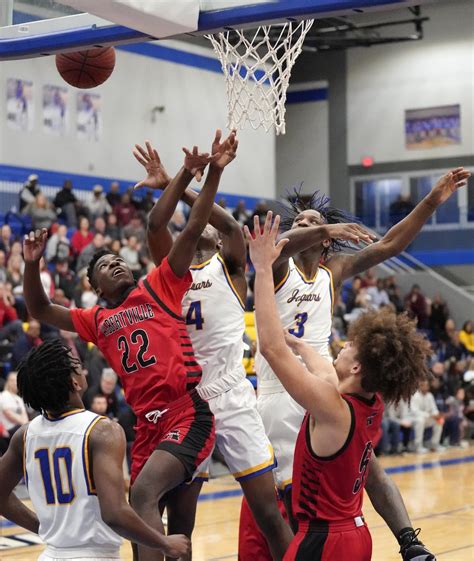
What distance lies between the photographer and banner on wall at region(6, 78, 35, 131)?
15594mm

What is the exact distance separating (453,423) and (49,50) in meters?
11.1

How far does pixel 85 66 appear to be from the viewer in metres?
5.41

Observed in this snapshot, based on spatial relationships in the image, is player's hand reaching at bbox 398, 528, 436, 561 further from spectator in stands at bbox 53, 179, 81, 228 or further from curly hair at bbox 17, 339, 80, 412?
spectator in stands at bbox 53, 179, 81, 228

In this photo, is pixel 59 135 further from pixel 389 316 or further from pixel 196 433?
pixel 389 316

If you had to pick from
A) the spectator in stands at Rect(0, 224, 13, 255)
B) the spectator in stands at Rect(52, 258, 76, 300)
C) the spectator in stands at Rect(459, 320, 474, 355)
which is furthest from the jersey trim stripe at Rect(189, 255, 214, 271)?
the spectator in stands at Rect(459, 320, 474, 355)

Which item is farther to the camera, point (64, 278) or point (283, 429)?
point (64, 278)

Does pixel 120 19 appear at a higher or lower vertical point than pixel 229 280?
higher

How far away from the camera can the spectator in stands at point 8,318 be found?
10.4m

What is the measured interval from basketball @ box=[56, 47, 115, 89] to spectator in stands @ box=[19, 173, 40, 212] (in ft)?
27.7

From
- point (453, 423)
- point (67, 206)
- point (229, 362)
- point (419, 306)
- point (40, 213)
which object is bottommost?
point (453, 423)

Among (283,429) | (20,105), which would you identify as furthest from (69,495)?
(20,105)

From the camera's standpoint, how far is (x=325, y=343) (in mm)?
5523

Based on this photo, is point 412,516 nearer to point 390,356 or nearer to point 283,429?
point 283,429

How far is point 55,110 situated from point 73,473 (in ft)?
45.1
